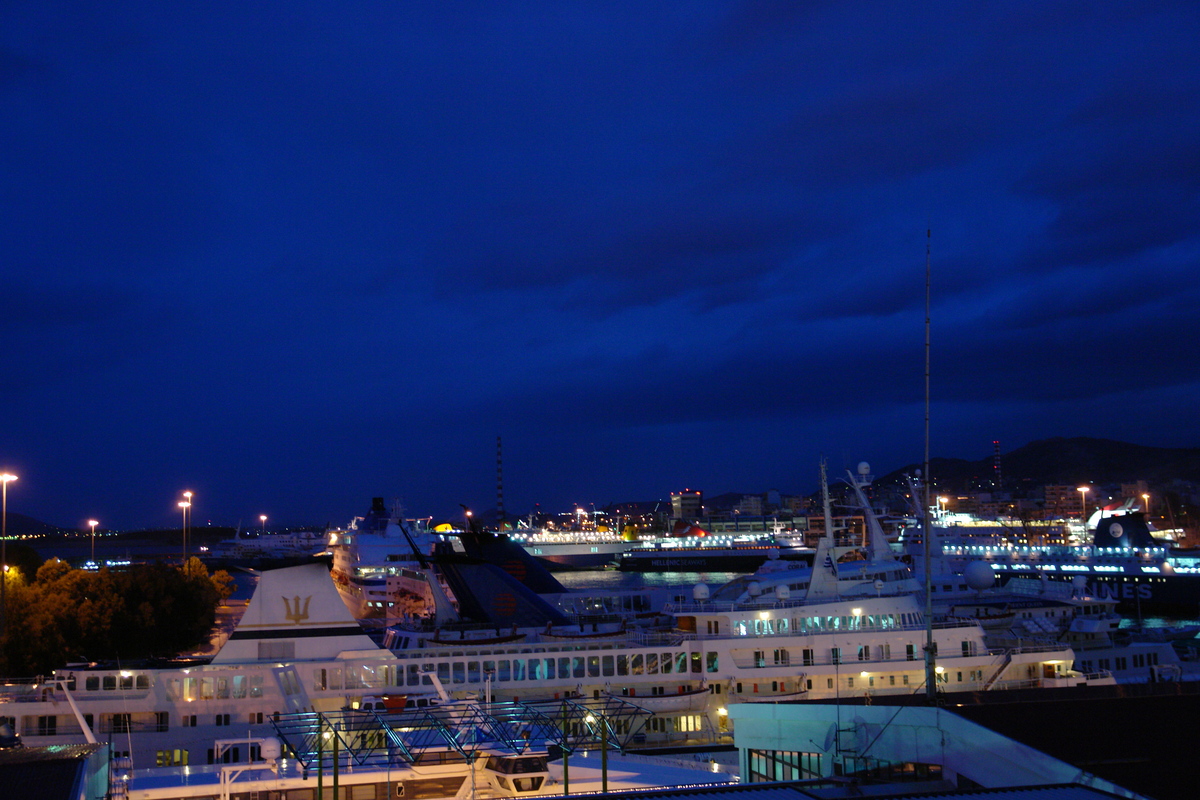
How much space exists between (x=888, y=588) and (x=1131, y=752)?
1692 centimetres

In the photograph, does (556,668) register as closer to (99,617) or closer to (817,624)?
(817,624)

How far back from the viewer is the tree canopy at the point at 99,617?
30859 millimetres

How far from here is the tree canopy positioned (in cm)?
3086

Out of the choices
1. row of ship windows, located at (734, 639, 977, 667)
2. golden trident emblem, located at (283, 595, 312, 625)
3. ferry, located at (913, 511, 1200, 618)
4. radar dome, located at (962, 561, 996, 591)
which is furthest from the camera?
ferry, located at (913, 511, 1200, 618)

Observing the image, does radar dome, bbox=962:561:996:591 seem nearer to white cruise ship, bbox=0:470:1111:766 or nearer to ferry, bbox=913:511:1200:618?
white cruise ship, bbox=0:470:1111:766

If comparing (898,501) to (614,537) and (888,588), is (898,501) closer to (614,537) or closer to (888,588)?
(614,537)

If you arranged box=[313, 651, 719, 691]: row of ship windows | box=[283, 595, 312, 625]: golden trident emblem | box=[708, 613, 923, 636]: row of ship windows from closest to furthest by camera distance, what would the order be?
box=[283, 595, 312, 625]: golden trident emblem, box=[313, 651, 719, 691]: row of ship windows, box=[708, 613, 923, 636]: row of ship windows

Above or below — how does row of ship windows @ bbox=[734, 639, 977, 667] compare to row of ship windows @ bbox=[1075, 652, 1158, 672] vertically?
above

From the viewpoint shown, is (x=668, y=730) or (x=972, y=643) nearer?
(x=668, y=730)

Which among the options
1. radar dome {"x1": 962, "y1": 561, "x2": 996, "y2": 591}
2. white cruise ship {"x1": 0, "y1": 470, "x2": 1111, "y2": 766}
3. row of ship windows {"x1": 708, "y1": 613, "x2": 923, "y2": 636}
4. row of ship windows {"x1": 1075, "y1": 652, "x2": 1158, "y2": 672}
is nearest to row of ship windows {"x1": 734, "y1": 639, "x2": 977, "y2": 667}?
white cruise ship {"x1": 0, "y1": 470, "x2": 1111, "y2": 766}

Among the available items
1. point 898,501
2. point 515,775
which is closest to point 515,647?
point 515,775

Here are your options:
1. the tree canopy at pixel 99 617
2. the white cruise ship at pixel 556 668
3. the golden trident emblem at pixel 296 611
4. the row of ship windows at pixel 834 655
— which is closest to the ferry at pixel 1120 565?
the white cruise ship at pixel 556 668

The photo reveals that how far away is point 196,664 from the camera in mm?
21391

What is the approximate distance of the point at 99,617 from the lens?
1319 inches
